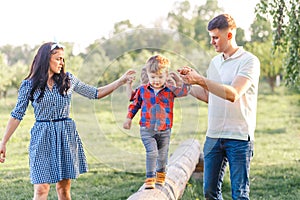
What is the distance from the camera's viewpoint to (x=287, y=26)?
8.20 m

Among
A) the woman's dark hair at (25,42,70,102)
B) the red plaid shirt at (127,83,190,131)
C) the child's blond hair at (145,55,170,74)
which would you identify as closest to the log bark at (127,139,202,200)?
the red plaid shirt at (127,83,190,131)

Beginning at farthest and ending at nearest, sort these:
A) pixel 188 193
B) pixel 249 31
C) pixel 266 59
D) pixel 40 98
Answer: pixel 249 31 → pixel 266 59 → pixel 188 193 → pixel 40 98

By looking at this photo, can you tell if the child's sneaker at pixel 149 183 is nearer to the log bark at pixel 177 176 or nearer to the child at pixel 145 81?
the log bark at pixel 177 176

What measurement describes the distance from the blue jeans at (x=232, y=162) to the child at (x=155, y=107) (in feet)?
1.25

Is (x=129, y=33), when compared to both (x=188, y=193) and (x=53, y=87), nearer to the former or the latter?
(x=53, y=87)

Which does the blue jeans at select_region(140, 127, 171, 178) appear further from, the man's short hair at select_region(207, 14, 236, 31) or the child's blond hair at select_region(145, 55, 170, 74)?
the man's short hair at select_region(207, 14, 236, 31)

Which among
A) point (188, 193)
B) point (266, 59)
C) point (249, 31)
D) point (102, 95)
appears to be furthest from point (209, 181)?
point (249, 31)

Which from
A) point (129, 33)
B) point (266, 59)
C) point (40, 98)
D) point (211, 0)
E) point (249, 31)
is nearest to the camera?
point (129, 33)

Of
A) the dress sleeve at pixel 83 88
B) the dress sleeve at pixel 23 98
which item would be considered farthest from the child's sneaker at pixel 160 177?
the dress sleeve at pixel 23 98

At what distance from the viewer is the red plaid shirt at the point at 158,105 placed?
4004mm

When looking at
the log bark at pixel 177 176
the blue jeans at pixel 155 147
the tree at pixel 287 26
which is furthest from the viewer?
the tree at pixel 287 26

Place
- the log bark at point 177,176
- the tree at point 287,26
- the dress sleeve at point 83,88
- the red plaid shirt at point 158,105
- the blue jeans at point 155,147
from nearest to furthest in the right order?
the red plaid shirt at point 158,105, the blue jeans at point 155,147, the log bark at point 177,176, the dress sleeve at point 83,88, the tree at point 287,26

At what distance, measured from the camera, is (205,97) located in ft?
14.8

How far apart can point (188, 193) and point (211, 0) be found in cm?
4208
